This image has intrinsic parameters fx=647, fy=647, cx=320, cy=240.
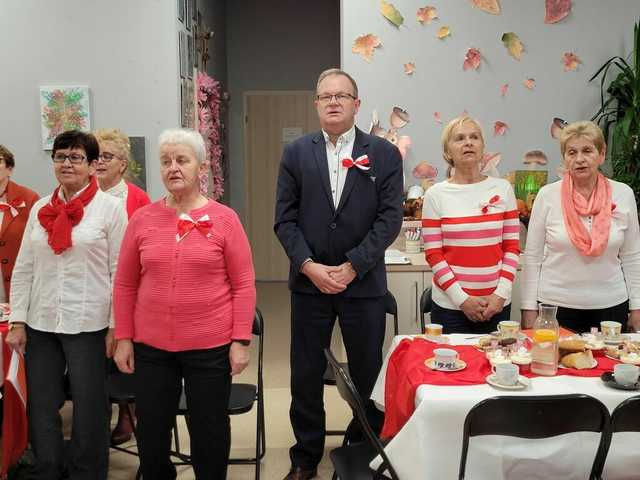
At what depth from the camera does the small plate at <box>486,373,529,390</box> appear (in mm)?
1897

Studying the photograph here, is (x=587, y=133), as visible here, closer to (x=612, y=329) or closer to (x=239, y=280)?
(x=612, y=329)

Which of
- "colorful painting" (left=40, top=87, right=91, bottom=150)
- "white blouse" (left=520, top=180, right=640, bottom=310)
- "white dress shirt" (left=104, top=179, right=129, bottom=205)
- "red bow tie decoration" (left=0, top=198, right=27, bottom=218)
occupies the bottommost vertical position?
"white blouse" (left=520, top=180, right=640, bottom=310)

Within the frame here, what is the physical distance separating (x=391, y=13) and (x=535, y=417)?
3.21 metres

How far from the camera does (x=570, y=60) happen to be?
4.29 m

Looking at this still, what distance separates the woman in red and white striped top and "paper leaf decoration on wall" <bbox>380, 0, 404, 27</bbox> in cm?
186

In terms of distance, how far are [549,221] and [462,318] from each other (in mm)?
536

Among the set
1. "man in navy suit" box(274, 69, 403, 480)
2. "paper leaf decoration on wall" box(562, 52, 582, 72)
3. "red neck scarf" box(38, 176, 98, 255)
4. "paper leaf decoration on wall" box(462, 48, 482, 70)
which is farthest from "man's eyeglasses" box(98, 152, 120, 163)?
"paper leaf decoration on wall" box(562, 52, 582, 72)

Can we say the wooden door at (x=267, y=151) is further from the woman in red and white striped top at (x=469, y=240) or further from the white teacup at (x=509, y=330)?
the white teacup at (x=509, y=330)

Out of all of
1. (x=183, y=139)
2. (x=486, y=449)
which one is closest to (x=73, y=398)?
(x=183, y=139)

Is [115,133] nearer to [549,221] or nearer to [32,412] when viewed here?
[32,412]

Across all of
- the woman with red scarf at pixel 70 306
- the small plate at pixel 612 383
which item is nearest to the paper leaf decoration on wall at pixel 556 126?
the small plate at pixel 612 383

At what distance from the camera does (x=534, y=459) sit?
181cm

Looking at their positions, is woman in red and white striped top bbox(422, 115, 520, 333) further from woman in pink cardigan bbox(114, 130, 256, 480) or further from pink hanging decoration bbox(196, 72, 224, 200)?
pink hanging decoration bbox(196, 72, 224, 200)

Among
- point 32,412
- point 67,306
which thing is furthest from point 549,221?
point 32,412
